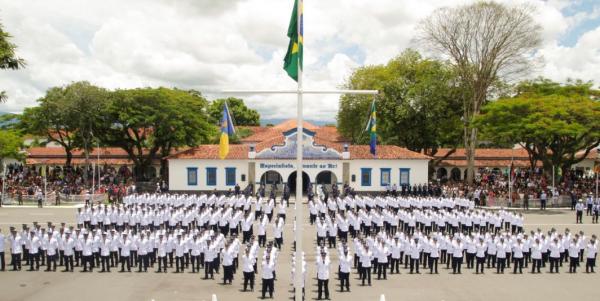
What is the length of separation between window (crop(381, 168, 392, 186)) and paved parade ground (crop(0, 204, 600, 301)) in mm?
20544

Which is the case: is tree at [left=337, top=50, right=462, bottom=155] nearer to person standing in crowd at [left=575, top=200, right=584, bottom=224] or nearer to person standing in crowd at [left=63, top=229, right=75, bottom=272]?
person standing in crowd at [left=575, top=200, right=584, bottom=224]

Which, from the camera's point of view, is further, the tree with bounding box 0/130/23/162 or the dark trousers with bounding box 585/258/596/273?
the tree with bounding box 0/130/23/162

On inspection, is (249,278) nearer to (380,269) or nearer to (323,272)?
(323,272)

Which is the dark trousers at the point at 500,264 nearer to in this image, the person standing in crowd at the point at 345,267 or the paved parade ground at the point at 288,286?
the paved parade ground at the point at 288,286

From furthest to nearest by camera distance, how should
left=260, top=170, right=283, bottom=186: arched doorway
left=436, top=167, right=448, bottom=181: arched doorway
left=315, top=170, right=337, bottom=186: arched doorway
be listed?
left=436, top=167, right=448, bottom=181: arched doorway, left=315, top=170, right=337, bottom=186: arched doorway, left=260, top=170, right=283, bottom=186: arched doorway

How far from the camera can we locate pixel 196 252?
52.0 feet

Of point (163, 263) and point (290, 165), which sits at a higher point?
point (290, 165)

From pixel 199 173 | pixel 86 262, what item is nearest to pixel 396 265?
pixel 86 262

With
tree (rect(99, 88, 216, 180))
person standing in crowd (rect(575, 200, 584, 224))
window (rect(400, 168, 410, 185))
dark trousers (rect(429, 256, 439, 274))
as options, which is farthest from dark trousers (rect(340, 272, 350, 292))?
tree (rect(99, 88, 216, 180))

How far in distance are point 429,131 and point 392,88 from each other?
532cm

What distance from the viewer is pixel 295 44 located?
998 centimetres

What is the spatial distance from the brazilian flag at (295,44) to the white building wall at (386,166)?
1078 inches

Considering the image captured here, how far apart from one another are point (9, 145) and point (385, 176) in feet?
90.9

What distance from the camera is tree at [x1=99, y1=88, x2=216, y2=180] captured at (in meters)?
39.8
